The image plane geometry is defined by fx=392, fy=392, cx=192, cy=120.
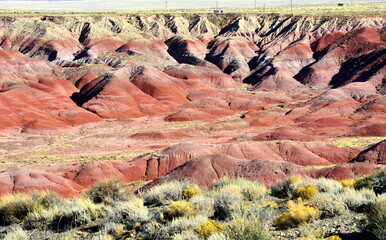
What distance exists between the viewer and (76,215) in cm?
1234

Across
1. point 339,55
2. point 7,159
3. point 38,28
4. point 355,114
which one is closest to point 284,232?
point 7,159

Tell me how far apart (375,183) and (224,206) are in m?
5.79

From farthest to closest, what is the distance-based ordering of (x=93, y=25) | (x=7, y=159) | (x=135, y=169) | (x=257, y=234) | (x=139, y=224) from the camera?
(x=93, y=25) → (x=7, y=159) → (x=135, y=169) → (x=139, y=224) → (x=257, y=234)

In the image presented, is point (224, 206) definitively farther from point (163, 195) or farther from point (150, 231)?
point (163, 195)

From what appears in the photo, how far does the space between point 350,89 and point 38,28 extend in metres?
111

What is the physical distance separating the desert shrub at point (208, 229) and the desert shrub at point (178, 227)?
1.12 ft

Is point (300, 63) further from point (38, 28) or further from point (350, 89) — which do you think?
point (38, 28)

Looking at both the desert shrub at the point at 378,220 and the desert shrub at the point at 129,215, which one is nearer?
the desert shrub at the point at 378,220

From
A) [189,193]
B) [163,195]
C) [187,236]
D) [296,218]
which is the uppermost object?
[187,236]

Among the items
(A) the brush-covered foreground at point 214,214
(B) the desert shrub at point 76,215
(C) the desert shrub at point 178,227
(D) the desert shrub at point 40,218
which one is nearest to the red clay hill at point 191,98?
(A) the brush-covered foreground at point 214,214

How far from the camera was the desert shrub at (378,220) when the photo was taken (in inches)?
307

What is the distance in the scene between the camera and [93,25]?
499ft

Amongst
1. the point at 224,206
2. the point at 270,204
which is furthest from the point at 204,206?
the point at 270,204

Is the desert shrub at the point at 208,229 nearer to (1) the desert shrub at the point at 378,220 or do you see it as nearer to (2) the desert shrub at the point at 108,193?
(1) the desert shrub at the point at 378,220
